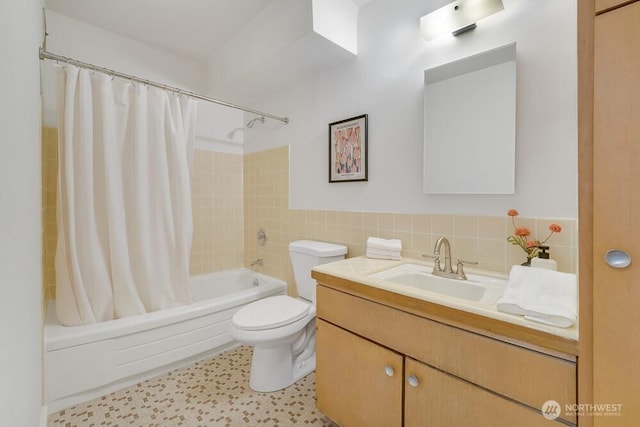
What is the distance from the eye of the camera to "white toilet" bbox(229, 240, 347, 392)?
1.54 meters

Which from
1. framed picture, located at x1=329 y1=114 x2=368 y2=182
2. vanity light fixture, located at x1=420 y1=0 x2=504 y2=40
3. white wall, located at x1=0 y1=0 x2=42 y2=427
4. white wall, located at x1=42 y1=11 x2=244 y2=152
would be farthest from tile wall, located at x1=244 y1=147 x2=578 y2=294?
white wall, located at x1=0 y1=0 x2=42 y2=427

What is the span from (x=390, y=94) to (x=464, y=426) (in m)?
1.65

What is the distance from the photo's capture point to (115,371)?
1585 millimetres

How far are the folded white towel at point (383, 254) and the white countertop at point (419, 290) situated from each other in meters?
0.03

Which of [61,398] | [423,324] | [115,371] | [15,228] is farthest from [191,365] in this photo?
[423,324]

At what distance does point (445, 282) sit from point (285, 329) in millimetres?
928

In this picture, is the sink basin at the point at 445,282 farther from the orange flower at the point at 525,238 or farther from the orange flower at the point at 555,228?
the orange flower at the point at 555,228

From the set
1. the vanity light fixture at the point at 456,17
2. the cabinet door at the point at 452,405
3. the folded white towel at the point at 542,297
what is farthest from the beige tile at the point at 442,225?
the vanity light fixture at the point at 456,17

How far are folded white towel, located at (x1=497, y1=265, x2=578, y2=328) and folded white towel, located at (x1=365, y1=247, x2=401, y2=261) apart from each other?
653 mm
